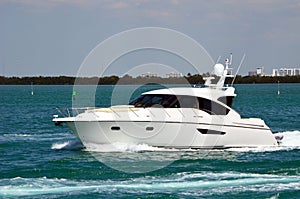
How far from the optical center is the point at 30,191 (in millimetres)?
18828

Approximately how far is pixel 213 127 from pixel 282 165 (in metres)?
Result: 4.03

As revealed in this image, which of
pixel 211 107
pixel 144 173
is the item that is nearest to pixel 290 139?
pixel 211 107

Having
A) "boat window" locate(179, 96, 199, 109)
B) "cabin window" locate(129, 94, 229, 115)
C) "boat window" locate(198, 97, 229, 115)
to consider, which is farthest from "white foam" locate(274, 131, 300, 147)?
"boat window" locate(179, 96, 199, 109)

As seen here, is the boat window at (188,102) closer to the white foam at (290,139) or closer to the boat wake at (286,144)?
the boat wake at (286,144)

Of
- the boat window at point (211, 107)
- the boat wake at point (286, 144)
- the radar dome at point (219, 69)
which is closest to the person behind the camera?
the boat window at point (211, 107)

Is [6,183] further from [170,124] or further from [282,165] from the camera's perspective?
[282,165]

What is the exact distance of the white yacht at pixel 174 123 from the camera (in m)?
25.8

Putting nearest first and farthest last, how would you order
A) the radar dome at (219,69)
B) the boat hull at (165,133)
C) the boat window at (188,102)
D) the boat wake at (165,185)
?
the boat wake at (165,185) < the boat hull at (165,133) < the boat window at (188,102) < the radar dome at (219,69)

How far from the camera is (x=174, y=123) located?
2603 cm

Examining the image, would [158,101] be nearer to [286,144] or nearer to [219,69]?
[219,69]

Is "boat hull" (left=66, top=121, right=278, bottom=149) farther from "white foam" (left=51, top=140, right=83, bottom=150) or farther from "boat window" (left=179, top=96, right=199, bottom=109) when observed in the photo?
"white foam" (left=51, top=140, right=83, bottom=150)

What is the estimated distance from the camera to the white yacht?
2584 cm

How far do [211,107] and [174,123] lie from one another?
225cm

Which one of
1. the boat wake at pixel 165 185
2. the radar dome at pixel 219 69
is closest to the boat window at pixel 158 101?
the radar dome at pixel 219 69
